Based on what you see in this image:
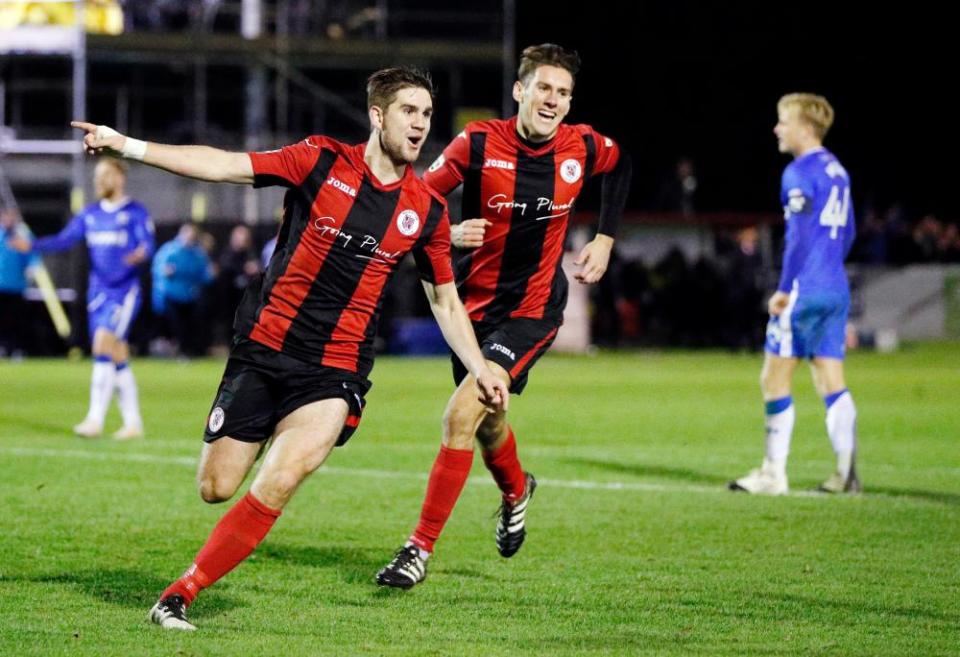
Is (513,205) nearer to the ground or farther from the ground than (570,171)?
nearer to the ground

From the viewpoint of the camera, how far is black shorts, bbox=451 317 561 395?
7.64 meters

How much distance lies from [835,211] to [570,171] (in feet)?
9.25

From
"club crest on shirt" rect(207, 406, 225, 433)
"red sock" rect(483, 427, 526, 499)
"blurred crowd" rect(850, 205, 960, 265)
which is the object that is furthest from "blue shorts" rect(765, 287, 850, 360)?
"blurred crowd" rect(850, 205, 960, 265)

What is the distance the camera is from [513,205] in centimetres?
775

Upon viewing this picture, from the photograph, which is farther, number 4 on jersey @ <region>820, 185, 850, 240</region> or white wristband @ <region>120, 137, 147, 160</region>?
number 4 on jersey @ <region>820, 185, 850, 240</region>

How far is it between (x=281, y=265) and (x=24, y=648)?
190cm

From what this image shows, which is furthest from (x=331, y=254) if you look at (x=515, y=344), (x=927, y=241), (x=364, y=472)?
(x=927, y=241)

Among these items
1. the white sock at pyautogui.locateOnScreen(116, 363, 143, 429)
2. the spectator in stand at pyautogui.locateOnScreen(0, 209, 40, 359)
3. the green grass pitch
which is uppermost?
the green grass pitch

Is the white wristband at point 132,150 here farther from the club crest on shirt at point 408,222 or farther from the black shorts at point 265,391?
the club crest on shirt at point 408,222

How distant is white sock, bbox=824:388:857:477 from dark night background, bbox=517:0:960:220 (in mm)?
28029

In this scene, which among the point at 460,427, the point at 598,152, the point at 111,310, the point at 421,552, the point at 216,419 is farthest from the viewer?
the point at 111,310

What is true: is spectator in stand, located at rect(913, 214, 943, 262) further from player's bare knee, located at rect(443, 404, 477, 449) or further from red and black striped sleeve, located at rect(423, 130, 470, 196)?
player's bare knee, located at rect(443, 404, 477, 449)

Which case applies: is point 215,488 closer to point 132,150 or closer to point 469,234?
point 132,150

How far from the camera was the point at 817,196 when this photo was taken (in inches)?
393
